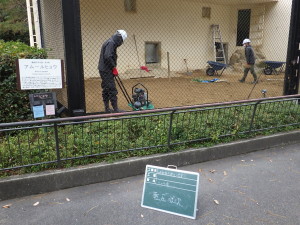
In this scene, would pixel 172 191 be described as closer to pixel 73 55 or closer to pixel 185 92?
pixel 73 55

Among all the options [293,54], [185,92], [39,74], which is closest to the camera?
[39,74]

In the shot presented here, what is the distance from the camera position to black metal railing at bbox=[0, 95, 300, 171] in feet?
10.0

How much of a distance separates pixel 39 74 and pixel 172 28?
9.88 meters

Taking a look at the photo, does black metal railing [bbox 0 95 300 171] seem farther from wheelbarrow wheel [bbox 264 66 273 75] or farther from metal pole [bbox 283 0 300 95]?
wheelbarrow wheel [bbox 264 66 273 75]

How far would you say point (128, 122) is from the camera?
12.7ft

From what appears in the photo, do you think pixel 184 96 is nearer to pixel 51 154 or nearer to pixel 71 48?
pixel 71 48

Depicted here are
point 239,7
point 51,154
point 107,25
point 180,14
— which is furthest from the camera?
point 239,7

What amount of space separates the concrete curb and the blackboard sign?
665 millimetres

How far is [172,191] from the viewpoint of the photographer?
2.62 meters

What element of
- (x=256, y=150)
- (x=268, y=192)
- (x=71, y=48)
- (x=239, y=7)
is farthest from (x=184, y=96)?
(x=239, y=7)

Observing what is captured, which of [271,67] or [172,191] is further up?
[271,67]

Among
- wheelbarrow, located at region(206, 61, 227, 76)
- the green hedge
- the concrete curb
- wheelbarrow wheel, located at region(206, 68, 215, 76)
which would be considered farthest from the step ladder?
the green hedge

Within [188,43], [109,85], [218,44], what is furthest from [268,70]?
[109,85]

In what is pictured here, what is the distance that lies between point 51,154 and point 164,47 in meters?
10.2
